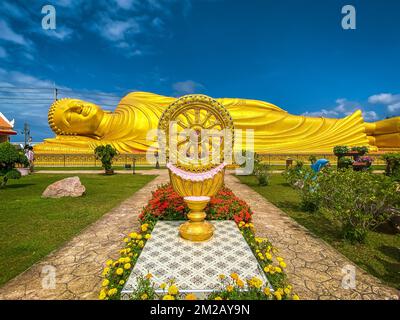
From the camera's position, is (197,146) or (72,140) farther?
(72,140)

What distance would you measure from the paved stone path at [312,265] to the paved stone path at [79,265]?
280 cm

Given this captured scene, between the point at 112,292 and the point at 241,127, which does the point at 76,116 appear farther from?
the point at 112,292

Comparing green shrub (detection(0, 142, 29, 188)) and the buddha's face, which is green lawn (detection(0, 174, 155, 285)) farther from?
the buddha's face

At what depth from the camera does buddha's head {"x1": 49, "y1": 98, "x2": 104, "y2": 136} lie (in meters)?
18.1

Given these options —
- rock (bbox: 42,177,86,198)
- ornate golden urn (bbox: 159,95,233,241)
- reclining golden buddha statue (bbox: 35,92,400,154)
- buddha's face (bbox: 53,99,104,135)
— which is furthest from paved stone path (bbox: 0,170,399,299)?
buddha's face (bbox: 53,99,104,135)

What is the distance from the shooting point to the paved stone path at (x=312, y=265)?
2957 mm

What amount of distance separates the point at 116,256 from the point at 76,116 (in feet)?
57.1

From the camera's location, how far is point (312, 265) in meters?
3.63

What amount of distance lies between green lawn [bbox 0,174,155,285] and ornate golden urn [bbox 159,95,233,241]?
8.48 feet

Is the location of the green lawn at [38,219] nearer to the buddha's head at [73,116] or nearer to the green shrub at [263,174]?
the green shrub at [263,174]
